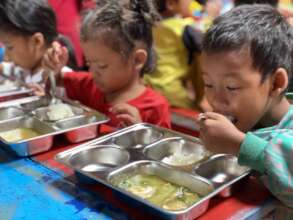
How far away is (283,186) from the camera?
2.99 feet

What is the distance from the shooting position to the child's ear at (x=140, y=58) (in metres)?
1.59

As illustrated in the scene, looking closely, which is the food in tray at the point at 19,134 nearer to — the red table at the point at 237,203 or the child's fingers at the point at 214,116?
the red table at the point at 237,203

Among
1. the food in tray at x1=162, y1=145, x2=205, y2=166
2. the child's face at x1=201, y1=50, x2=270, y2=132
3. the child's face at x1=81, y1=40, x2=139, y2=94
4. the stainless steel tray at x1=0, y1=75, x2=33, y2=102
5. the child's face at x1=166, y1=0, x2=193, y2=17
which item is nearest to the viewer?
the child's face at x1=201, y1=50, x2=270, y2=132

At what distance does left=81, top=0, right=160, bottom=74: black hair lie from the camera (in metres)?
1.53

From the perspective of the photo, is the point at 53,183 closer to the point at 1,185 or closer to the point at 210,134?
the point at 1,185

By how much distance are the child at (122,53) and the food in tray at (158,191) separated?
1.27 feet

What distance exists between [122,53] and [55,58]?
0.33 metres

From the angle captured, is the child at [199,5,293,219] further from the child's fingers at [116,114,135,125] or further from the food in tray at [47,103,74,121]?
the food in tray at [47,103,74,121]

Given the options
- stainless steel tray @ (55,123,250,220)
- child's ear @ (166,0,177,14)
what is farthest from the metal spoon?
child's ear @ (166,0,177,14)

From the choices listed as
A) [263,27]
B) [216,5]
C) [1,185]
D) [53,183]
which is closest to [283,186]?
[263,27]

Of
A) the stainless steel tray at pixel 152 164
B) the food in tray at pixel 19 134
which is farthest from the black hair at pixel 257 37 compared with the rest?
the food in tray at pixel 19 134

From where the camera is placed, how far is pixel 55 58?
1701 mm

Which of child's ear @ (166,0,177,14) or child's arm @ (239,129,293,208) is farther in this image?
child's ear @ (166,0,177,14)

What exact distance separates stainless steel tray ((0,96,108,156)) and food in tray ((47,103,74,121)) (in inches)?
0.7
